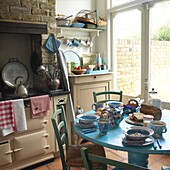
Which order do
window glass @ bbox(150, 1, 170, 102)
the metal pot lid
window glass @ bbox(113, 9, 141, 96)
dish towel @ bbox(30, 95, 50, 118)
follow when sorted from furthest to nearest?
window glass @ bbox(113, 9, 141, 96) → window glass @ bbox(150, 1, 170, 102) → the metal pot lid → dish towel @ bbox(30, 95, 50, 118)

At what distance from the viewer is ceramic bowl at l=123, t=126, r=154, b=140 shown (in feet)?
4.41

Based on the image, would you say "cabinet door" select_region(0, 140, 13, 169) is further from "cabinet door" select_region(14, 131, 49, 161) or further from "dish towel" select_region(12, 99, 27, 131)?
"dish towel" select_region(12, 99, 27, 131)

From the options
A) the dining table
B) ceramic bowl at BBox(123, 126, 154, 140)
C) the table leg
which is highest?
ceramic bowl at BBox(123, 126, 154, 140)

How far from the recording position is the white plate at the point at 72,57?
3.47 m

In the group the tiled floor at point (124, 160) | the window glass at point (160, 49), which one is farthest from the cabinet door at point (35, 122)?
the window glass at point (160, 49)

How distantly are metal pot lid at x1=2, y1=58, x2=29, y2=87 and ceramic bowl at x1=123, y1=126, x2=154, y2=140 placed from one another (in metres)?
1.85

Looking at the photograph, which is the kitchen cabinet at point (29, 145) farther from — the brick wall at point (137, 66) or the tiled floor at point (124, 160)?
the brick wall at point (137, 66)

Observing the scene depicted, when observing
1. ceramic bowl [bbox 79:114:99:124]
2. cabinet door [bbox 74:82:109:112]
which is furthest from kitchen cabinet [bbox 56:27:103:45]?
ceramic bowl [bbox 79:114:99:124]

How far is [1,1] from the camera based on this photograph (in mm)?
2457

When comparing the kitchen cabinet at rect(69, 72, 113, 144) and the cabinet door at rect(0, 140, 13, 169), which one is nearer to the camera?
the cabinet door at rect(0, 140, 13, 169)

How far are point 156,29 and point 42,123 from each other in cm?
213

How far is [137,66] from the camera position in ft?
11.0

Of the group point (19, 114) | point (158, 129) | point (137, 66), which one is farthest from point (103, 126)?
point (137, 66)

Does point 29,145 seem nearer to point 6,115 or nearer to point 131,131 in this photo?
point 6,115
